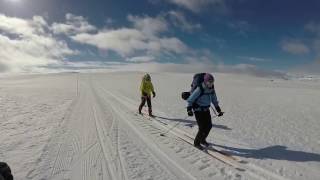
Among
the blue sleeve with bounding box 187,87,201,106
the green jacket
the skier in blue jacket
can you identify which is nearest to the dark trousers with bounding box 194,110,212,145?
the skier in blue jacket

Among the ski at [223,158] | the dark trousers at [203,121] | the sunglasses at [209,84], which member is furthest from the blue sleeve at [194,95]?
the ski at [223,158]

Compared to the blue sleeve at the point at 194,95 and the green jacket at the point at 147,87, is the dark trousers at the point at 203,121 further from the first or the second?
the green jacket at the point at 147,87

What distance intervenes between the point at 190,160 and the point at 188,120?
6204 millimetres

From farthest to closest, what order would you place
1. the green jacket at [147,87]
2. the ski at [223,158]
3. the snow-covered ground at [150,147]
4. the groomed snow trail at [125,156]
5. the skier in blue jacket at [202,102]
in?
1. the green jacket at [147,87]
2. the skier in blue jacket at [202,102]
3. the ski at [223,158]
4. the snow-covered ground at [150,147]
5. the groomed snow trail at [125,156]

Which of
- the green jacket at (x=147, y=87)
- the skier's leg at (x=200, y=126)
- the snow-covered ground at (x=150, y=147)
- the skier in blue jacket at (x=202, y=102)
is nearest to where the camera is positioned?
the snow-covered ground at (x=150, y=147)

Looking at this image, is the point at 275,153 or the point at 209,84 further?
the point at 275,153

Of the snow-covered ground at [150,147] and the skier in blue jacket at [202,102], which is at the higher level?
the skier in blue jacket at [202,102]

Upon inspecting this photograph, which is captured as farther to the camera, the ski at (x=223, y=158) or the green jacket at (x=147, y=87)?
the green jacket at (x=147, y=87)

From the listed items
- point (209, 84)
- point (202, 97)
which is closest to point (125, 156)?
point (202, 97)

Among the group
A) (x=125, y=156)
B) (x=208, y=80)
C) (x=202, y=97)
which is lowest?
(x=125, y=156)

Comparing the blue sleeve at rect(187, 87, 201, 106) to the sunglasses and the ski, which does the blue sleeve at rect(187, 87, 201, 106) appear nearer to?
the sunglasses

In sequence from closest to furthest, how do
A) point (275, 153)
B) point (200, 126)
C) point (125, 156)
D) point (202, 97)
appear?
point (125, 156)
point (202, 97)
point (275, 153)
point (200, 126)

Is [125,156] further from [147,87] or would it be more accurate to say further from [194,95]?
[147,87]

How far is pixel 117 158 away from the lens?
789 centimetres
